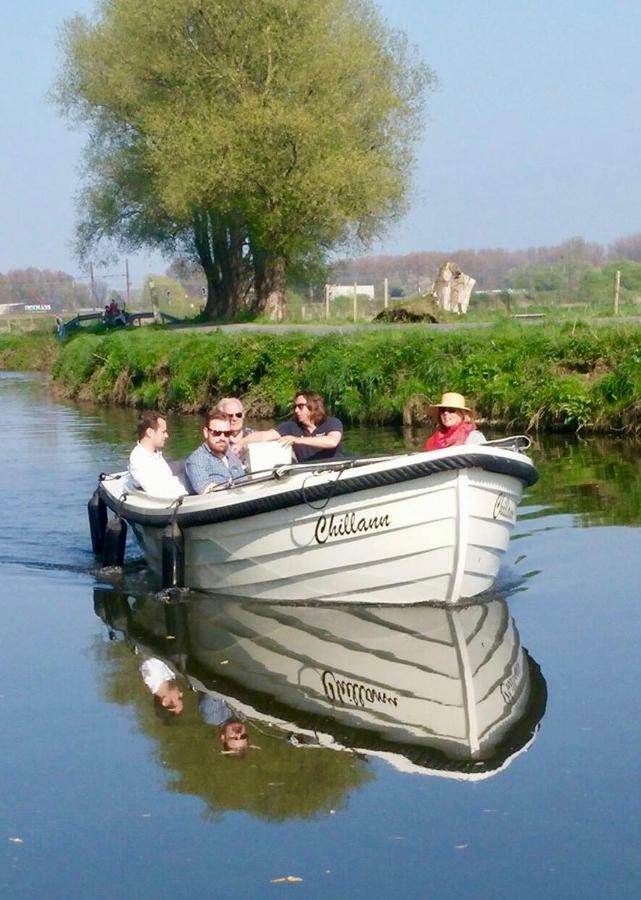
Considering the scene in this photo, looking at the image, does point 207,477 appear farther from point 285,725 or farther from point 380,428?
point 380,428

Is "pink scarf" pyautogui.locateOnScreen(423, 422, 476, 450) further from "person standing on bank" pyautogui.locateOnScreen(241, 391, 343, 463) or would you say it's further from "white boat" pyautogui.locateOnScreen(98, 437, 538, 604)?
"person standing on bank" pyautogui.locateOnScreen(241, 391, 343, 463)

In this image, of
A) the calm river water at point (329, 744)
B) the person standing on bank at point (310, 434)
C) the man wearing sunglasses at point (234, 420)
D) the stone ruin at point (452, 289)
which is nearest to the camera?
the calm river water at point (329, 744)

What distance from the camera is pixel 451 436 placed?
11.4 m

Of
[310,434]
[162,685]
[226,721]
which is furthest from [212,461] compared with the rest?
[226,721]

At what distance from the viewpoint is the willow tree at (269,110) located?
40938 mm

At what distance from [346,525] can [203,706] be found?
89.4 inches

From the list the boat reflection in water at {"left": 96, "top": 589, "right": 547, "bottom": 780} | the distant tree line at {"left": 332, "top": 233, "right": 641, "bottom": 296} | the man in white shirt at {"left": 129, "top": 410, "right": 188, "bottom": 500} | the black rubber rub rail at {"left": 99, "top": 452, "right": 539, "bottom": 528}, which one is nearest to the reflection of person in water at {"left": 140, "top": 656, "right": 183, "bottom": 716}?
the boat reflection in water at {"left": 96, "top": 589, "right": 547, "bottom": 780}

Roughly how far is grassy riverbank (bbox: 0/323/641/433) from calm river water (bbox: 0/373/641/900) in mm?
A: 8656

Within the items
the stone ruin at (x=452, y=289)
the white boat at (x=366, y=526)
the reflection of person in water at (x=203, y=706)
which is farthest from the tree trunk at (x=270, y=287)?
the reflection of person in water at (x=203, y=706)

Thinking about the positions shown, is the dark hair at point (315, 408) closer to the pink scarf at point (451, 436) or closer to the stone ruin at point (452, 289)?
the pink scarf at point (451, 436)

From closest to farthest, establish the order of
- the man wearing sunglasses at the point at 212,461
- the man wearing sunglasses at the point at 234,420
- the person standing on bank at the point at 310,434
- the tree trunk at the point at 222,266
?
the man wearing sunglasses at the point at 212,461 → the person standing on bank at the point at 310,434 → the man wearing sunglasses at the point at 234,420 → the tree trunk at the point at 222,266

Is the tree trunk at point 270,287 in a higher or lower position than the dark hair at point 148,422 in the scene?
lower

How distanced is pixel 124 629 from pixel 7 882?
16.1 ft

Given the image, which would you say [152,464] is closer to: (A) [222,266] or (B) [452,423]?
(B) [452,423]
